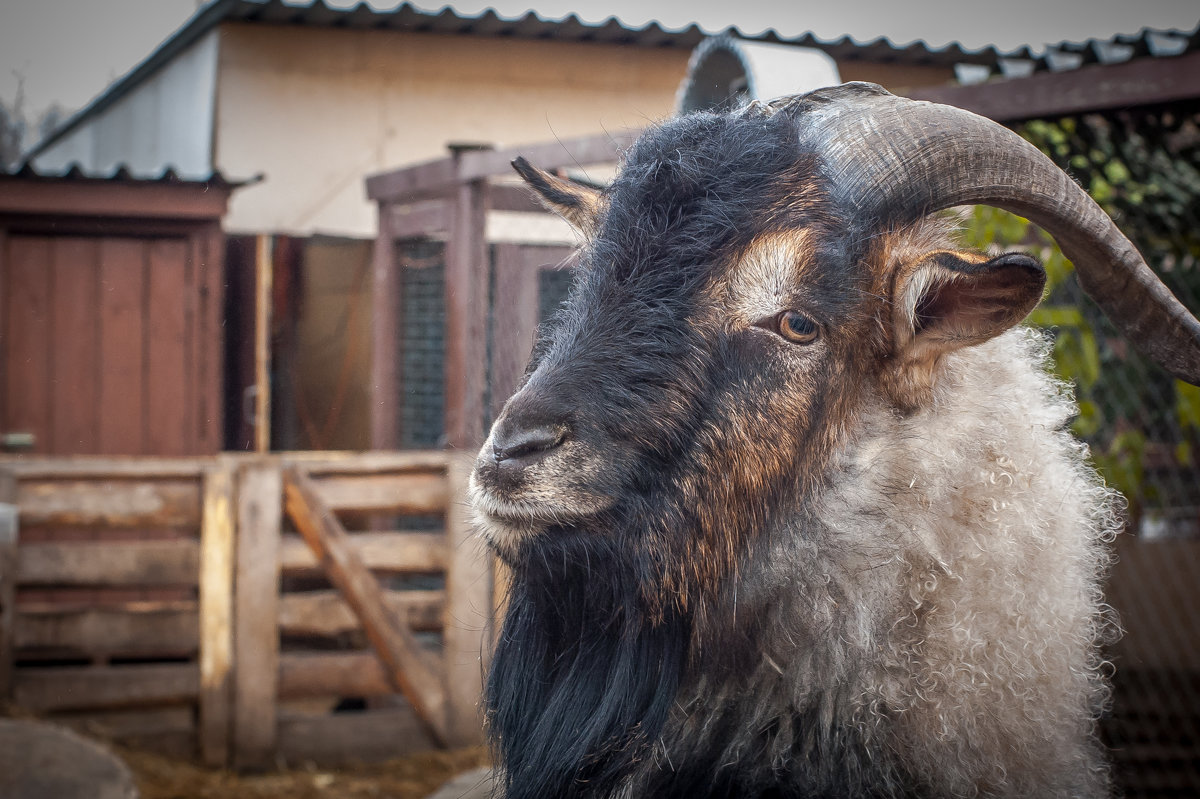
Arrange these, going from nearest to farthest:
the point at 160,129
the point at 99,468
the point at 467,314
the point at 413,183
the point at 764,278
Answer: the point at 764,278
the point at 99,468
the point at 467,314
the point at 413,183
the point at 160,129

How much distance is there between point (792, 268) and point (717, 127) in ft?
1.23

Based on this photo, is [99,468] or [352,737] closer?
[99,468]

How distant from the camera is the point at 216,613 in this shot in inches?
176

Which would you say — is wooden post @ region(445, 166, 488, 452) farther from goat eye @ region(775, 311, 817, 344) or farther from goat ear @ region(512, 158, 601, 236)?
goat eye @ region(775, 311, 817, 344)

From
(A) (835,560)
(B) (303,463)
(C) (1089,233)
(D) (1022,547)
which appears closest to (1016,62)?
(C) (1089,233)

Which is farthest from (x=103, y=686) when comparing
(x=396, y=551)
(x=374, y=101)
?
(x=374, y=101)

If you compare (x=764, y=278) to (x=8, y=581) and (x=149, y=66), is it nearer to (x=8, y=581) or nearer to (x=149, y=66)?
(x=8, y=581)

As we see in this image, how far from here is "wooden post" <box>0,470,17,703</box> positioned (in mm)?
4148

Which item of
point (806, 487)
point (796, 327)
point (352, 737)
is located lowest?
point (352, 737)

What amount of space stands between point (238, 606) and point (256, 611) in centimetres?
9

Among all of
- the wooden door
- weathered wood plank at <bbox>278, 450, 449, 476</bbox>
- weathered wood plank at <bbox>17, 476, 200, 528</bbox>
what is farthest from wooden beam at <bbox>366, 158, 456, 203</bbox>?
weathered wood plank at <bbox>17, 476, 200, 528</bbox>

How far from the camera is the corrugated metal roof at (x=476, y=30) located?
18.0ft

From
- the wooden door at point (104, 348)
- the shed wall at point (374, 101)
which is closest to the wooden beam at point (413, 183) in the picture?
the shed wall at point (374, 101)

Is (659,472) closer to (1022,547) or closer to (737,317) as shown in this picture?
(737,317)
